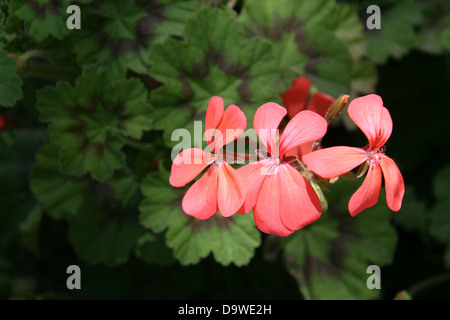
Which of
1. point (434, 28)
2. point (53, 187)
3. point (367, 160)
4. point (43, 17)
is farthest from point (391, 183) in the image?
point (434, 28)

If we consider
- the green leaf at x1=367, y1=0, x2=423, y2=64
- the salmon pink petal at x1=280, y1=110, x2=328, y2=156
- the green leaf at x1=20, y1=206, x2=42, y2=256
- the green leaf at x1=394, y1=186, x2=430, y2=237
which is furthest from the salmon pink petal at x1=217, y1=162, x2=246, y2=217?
the green leaf at x1=394, y1=186, x2=430, y2=237

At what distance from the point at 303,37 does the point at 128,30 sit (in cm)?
61

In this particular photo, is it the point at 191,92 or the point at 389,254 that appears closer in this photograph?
the point at 191,92

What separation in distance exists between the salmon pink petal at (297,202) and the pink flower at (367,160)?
5cm

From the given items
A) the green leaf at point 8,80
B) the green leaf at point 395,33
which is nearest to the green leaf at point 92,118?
the green leaf at point 8,80

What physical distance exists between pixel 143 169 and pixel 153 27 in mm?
450

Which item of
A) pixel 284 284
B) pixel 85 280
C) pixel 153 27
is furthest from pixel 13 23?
pixel 284 284

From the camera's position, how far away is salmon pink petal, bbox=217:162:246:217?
3.12ft

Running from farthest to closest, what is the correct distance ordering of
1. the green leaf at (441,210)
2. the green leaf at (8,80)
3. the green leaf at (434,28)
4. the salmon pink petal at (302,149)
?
1. the green leaf at (434,28)
2. the green leaf at (441,210)
3. the green leaf at (8,80)
4. the salmon pink petal at (302,149)

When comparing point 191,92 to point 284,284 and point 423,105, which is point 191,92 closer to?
point 284,284

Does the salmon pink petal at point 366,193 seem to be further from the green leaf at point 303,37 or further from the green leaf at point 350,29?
the green leaf at point 350,29

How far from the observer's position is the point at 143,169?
1.58m

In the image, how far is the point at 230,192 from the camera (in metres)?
0.98

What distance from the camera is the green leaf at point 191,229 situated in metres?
1.43
